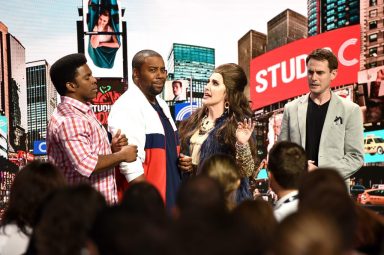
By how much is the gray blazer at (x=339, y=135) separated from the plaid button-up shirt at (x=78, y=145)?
1245mm

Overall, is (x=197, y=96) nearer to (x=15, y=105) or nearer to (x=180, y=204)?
(x=15, y=105)

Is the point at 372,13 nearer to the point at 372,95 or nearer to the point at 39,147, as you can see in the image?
the point at 372,95

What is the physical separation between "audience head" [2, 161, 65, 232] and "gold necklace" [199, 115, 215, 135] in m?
1.63

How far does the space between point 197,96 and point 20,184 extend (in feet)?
85.9

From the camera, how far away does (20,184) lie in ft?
6.40

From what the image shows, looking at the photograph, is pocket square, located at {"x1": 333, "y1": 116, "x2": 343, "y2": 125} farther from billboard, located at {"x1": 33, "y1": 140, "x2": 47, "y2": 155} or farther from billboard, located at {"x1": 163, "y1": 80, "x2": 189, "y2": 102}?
billboard, located at {"x1": 33, "y1": 140, "x2": 47, "y2": 155}

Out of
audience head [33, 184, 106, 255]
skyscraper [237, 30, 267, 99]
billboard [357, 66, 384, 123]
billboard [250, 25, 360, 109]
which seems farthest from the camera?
skyscraper [237, 30, 267, 99]

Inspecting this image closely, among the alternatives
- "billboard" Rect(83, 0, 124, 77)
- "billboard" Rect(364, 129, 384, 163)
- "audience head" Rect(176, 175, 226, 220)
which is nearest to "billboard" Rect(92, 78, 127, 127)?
"billboard" Rect(83, 0, 124, 77)

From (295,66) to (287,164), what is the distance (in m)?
18.8

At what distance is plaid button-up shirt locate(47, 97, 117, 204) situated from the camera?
8.95 feet

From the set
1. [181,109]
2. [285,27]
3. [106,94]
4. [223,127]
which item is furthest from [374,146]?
[223,127]

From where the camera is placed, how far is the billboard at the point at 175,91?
79.2 feet

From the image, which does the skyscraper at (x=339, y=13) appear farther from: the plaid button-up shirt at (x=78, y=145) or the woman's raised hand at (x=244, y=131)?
the plaid button-up shirt at (x=78, y=145)

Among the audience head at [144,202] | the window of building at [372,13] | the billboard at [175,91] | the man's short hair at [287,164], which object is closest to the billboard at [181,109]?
the billboard at [175,91]
